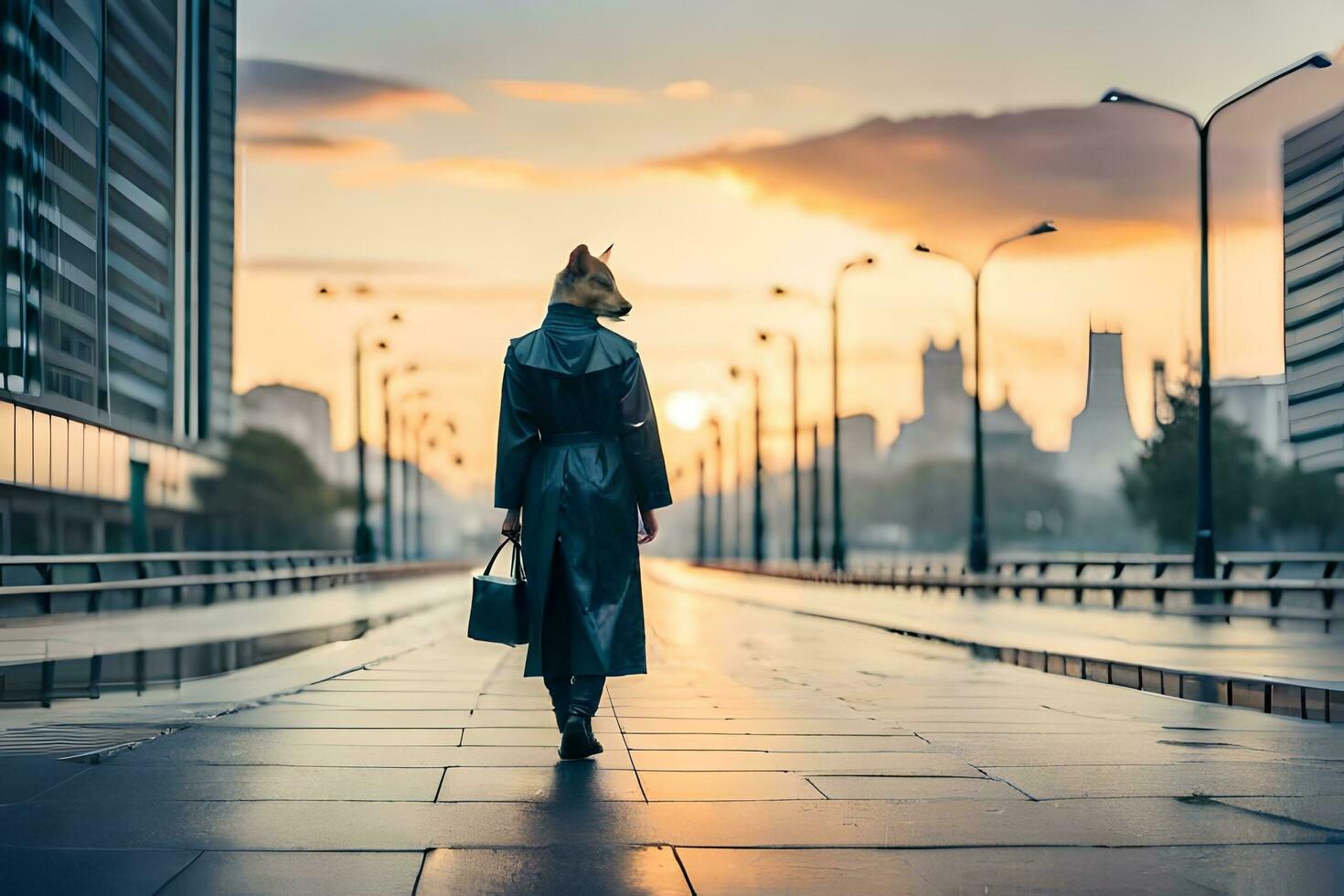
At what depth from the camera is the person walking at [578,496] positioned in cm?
645

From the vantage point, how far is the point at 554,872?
166 inches

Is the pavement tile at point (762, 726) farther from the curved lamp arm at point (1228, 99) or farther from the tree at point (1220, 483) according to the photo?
the tree at point (1220, 483)

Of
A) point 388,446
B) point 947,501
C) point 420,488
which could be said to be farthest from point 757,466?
point 947,501

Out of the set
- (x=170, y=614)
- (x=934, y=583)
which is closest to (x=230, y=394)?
(x=934, y=583)

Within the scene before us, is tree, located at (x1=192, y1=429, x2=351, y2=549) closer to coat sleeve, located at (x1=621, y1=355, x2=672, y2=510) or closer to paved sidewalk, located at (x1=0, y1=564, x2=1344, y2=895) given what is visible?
paved sidewalk, located at (x1=0, y1=564, x2=1344, y2=895)

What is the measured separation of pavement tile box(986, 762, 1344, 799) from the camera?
18.7 feet

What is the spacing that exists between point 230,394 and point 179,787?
106 meters

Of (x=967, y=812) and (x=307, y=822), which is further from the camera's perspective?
(x=967, y=812)

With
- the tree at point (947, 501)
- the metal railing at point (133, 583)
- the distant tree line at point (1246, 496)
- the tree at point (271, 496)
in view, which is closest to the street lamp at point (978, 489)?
the metal railing at point (133, 583)

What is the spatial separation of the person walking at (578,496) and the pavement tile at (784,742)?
0.59m

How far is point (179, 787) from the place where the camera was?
552cm

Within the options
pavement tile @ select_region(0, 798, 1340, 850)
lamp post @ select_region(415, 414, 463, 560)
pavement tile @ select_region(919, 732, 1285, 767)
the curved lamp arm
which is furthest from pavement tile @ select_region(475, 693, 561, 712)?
lamp post @ select_region(415, 414, 463, 560)

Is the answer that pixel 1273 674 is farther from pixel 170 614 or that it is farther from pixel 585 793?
pixel 170 614

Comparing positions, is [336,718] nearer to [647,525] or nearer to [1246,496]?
[647,525]
